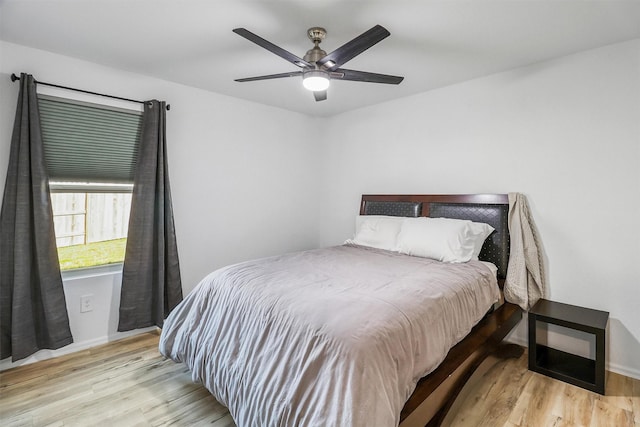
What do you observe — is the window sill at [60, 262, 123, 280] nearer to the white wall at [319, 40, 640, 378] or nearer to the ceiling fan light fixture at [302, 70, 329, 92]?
the ceiling fan light fixture at [302, 70, 329, 92]

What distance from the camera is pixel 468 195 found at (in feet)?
9.30

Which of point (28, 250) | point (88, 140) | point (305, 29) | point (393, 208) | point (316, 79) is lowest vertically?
point (28, 250)

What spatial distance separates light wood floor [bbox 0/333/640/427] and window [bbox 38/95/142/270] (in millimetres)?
909

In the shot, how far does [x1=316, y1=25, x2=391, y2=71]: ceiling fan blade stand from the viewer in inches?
62.0

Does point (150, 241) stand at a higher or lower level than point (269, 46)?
lower

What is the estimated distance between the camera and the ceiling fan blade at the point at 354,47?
62.0 inches

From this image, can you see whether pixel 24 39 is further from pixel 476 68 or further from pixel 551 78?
pixel 551 78

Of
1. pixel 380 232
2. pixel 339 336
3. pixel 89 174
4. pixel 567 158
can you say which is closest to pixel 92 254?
pixel 89 174

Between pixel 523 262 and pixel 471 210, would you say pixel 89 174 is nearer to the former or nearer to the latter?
pixel 471 210

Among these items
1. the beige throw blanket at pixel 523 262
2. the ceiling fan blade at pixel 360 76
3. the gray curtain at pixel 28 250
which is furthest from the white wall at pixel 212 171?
the beige throw blanket at pixel 523 262

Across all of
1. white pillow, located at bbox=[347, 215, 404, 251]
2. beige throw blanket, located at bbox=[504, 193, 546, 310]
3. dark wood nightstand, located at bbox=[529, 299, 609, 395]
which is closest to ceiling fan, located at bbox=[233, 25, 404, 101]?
white pillow, located at bbox=[347, 215, 404, 251]

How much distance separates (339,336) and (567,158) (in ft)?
7.78

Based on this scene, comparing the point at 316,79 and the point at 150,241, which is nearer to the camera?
the point at 316,79

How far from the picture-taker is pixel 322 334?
1311 millimetres
